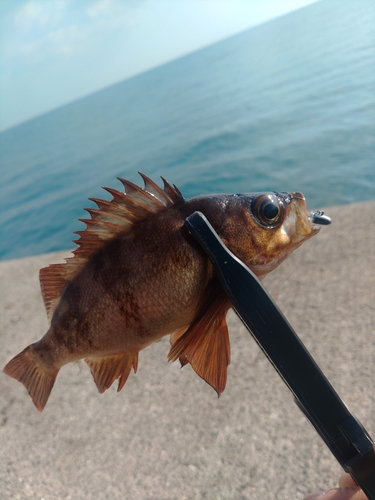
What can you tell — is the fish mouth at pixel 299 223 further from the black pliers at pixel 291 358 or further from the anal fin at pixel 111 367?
the anal fin at pixel 111 367

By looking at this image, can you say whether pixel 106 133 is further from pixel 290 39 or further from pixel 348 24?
pixel 290 39

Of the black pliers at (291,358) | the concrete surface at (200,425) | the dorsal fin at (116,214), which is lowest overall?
the concrete surface at (200,425)

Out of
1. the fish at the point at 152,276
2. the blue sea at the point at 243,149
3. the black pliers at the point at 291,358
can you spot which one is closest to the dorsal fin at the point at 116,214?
the fish at the point at 152,276

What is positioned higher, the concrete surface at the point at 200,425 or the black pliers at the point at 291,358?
the black pliers at the point at 291,358

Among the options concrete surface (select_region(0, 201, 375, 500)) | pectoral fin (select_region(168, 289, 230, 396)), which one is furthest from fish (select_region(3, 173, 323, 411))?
concrete surface (select_region(0, 201, 375, 500))

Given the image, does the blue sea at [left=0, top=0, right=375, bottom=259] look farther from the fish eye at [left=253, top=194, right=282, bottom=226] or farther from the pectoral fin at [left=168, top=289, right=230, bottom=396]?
the pectoral fin at [left=168, top=289, right=230, bottom=396]

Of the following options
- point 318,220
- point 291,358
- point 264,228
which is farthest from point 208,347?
point 318,220

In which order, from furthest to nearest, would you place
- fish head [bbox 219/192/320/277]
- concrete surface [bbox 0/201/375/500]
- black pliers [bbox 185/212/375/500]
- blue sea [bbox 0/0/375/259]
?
blue sea [bbox 0/0/375/259], concrete surface [bbox 0/201/375/500], fish head [bbox 219/192/320/277], black pliers [bbox 185/212/375/500]
